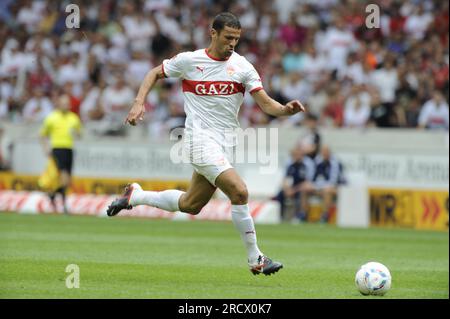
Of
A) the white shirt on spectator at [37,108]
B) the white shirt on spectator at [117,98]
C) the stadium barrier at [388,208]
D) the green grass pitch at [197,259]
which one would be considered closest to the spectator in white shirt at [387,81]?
the stadium barrier at [388,208]

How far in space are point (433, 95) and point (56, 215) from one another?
8105mm

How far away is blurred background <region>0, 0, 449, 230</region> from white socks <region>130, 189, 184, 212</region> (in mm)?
10667

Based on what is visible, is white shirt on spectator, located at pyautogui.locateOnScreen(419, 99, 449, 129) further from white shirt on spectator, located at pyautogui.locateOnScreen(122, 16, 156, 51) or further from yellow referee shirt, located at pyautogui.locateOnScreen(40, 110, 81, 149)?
white shirt on spectator, located at pyautogui.locateOnScreen(122, 16, 156, 51)

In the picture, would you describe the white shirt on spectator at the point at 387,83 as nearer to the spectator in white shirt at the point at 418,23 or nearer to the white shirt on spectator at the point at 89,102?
the spectator in white shirt at the point at 418,23

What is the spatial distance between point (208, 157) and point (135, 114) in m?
0.86

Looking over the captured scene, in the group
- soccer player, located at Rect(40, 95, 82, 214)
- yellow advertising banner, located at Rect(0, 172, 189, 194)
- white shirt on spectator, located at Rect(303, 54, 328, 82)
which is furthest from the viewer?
white shirt on spectator, located at Rect(303, 54, 328, 82)

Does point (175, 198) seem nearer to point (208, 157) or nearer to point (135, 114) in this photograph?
point (208, 157)

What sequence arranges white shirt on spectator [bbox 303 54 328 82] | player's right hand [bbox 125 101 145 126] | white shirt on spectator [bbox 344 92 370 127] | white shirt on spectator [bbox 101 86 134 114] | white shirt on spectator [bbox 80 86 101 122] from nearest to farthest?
1. player's right hand [bbox 125 101 145 126]
2. white shirt on spectator [bbox 344 92 370 127]
3. white shirt on spectator [bbox 303 54 328 82]
4. white shirt on spectator [bbox 101 86 134 114]
5. white shirt on spectator [bbox 80 86 101 122]

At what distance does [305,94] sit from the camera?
25000 mm

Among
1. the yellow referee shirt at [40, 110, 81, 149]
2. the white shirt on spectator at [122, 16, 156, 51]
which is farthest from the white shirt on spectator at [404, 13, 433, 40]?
the yellow referee shirt at [40, 110, 81, 149]

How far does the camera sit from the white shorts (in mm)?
10758

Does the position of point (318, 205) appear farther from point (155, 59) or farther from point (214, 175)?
point (214, 175)

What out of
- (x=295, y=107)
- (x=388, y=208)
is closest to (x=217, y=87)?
(x=295, y=107)
